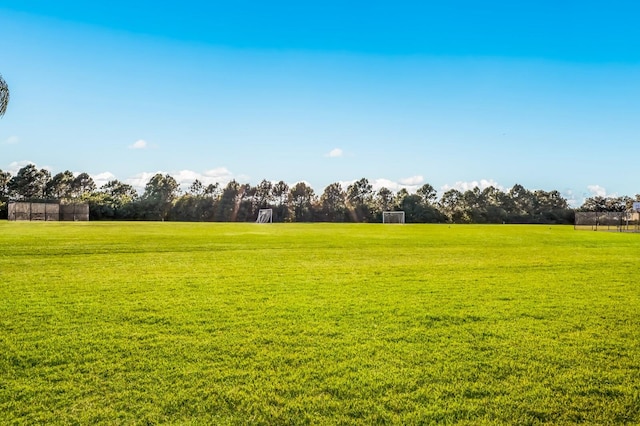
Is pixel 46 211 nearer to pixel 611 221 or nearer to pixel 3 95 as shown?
pixel 3 95

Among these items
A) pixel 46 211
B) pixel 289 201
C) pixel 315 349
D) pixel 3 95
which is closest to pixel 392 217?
pixel 289 201

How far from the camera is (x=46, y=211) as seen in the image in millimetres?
58469

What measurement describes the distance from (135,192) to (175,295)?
97.6m

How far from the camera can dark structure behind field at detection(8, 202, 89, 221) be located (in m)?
55.5

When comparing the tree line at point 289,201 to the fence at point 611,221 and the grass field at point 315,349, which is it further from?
the grass field at point 315,349

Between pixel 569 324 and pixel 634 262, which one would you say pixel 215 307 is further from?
pixel 634 262

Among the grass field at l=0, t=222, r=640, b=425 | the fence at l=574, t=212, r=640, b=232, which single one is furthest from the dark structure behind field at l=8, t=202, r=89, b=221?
the fence at l=574, t=212, r=640, b=232

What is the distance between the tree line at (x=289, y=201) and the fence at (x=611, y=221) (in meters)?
30.5

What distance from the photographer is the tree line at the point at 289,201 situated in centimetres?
7625

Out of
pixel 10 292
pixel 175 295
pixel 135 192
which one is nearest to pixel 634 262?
pixel 175 295

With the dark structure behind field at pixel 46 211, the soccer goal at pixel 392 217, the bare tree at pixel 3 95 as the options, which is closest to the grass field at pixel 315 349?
the bare tree at pixel 3 95

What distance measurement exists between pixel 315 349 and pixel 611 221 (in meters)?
50.8

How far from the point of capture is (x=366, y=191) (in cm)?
10238

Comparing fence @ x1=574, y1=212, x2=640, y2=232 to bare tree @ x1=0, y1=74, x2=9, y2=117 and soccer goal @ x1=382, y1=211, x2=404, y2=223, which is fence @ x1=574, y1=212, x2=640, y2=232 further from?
bare tree @ x1=0, y1=74, x2=9, y2=117
